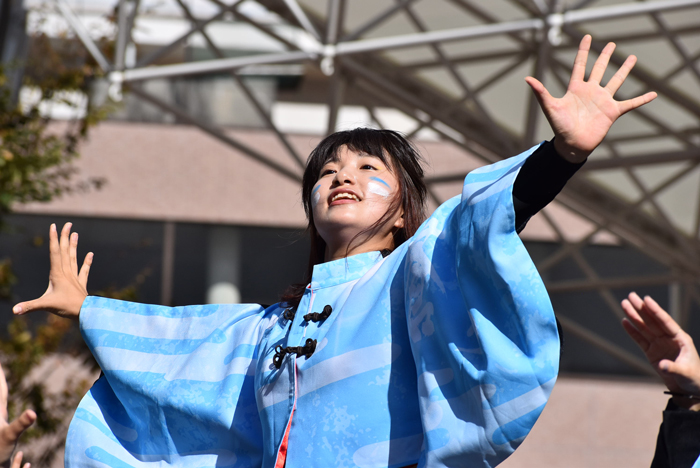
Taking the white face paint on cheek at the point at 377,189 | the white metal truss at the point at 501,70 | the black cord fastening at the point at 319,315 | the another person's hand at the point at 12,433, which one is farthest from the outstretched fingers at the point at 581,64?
the white metal truss at the point at 501,70

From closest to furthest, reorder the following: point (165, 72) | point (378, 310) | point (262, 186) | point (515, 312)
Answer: point (515, 312) → point (378, 310) → point (165, 72) → point (262, 186)

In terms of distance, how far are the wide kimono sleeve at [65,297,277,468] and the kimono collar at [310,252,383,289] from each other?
262 millimetres

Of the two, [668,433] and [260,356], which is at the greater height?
[260,356]

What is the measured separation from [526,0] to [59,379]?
5668mm

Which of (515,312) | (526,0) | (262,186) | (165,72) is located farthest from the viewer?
(262,186)

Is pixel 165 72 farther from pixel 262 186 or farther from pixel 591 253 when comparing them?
pixel 591 253

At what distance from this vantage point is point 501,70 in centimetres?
496

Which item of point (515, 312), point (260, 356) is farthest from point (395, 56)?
point (515, 312)

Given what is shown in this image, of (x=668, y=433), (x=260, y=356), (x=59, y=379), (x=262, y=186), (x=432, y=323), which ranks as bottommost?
(x=668, y=433)

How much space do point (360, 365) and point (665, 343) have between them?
840 mm

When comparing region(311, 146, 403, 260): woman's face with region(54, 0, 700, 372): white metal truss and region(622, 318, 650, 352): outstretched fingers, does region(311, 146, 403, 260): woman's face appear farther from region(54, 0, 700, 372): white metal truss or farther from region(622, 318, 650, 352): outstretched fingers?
region(54, 0, 700, 372): white metal truss

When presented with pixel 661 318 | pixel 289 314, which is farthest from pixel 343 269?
pixel 661 318

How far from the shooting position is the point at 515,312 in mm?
1432

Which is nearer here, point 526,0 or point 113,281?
point 526,0
